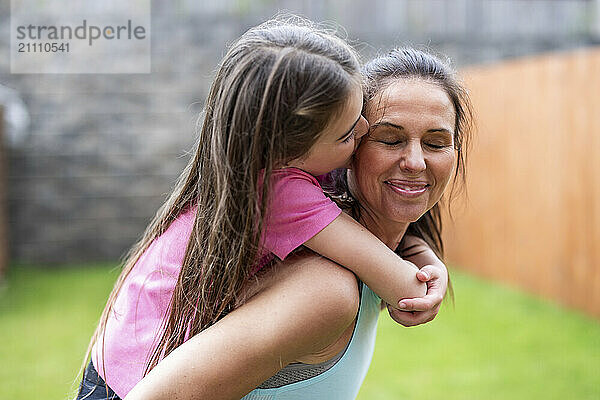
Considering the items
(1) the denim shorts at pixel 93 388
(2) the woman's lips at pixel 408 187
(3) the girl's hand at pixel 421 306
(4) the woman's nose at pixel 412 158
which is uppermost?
(4) the woman's nose at pixel 412 158

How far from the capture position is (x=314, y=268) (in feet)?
4.13

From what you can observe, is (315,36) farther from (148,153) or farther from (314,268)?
(148,153)

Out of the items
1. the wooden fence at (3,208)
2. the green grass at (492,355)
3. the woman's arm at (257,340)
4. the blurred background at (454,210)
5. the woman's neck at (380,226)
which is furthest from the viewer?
the wooden fence at (3,208)

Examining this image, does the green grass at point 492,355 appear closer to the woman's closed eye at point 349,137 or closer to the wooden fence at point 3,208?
the woman's closed eye at point 349,137

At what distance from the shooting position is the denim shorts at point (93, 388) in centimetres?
144

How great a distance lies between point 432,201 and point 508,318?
477 centimetres

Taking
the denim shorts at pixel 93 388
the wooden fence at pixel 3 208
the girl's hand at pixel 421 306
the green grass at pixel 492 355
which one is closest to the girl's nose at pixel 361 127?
the girl's hand at pixel 421 306

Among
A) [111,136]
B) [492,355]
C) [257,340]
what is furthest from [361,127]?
[111,136]

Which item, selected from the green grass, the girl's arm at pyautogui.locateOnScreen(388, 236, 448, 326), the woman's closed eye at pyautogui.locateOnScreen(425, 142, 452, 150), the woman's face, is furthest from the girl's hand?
the green grass

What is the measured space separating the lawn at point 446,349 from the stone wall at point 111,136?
1.28 m

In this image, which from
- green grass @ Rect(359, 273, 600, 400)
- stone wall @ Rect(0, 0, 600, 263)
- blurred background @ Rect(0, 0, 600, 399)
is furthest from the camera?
stone wall @ Rect(0, 0, 600, 263)

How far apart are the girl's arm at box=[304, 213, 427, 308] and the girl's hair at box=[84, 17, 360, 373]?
123 mm

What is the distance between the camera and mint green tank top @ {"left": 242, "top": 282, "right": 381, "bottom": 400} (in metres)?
1.35

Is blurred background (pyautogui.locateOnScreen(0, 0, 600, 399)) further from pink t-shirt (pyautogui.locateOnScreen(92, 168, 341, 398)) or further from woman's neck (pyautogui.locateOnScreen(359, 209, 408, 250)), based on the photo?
pink t-shirt (pyautogui.locateOnScreen(92, 168, 341, 398))
